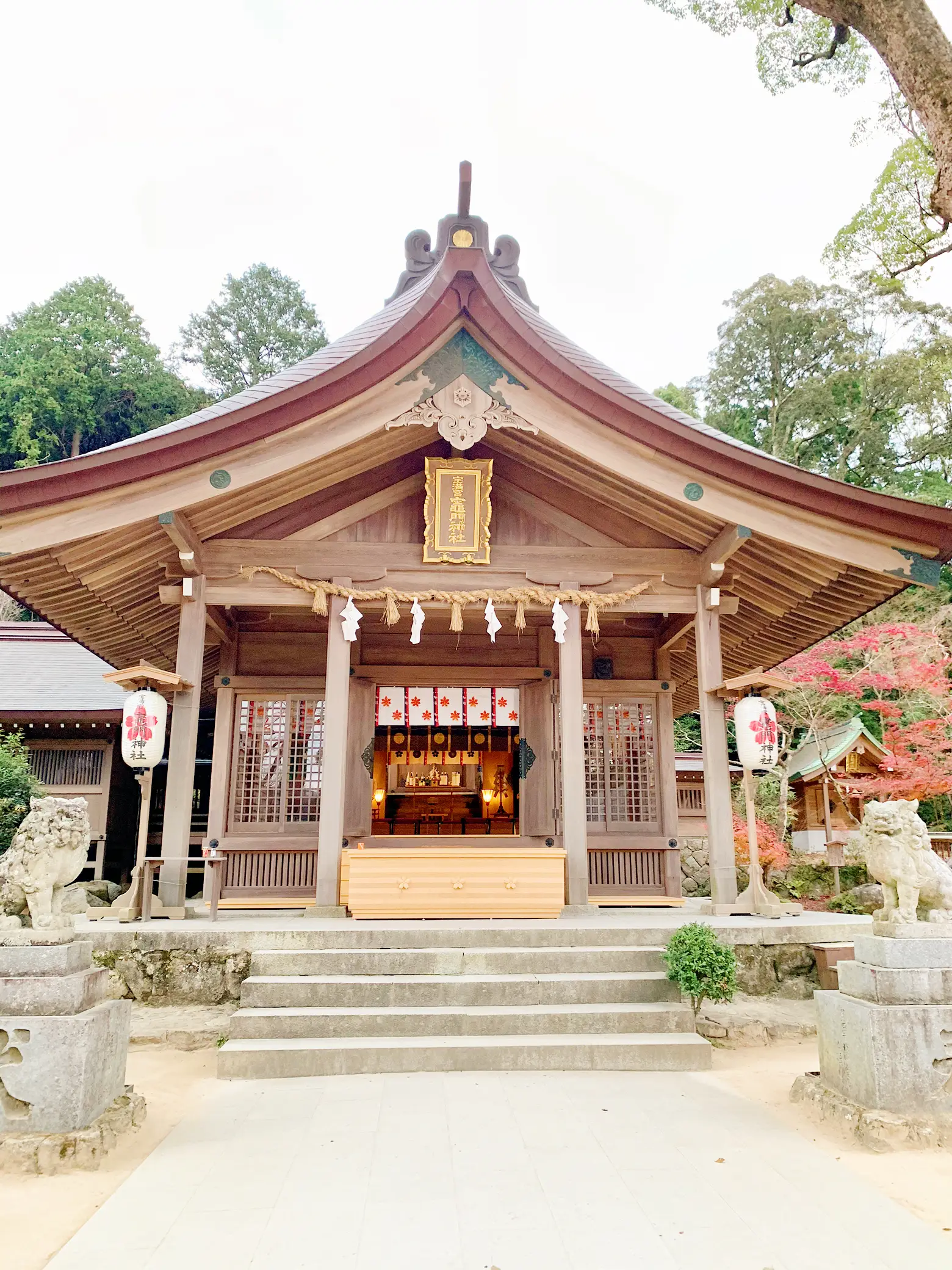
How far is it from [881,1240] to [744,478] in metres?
6.12

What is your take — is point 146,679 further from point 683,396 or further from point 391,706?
point 683,396

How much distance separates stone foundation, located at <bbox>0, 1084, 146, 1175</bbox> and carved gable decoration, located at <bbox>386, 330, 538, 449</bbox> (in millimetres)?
6063

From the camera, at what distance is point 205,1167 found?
3.72 m

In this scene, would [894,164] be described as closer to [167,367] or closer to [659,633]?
[659,633]

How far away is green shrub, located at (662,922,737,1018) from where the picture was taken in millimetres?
5555

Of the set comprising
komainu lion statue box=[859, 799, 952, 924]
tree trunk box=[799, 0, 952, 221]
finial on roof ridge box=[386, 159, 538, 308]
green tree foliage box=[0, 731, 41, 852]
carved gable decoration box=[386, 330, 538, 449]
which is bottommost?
komainu lion statue box=[859, 799, 952, 924]

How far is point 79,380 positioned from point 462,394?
1006 inches

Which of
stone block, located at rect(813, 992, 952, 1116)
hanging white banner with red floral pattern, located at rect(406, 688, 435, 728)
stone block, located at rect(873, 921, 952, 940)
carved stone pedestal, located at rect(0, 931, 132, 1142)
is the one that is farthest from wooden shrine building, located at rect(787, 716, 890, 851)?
carved stone pedestal, located at rect(0, 931, 132, 1142)

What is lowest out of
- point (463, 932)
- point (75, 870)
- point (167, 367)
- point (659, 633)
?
point (463, 932)

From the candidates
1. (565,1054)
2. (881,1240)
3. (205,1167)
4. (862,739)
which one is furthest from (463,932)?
(862,739)

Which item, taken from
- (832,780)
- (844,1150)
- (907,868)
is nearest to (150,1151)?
(844,1150)

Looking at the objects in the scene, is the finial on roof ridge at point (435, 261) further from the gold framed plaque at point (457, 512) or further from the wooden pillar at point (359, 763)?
the wooden pillar at point (359, 763)

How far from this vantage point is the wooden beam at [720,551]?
26.1 feet

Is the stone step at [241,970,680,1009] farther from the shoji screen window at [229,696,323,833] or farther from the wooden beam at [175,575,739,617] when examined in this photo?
the shoji screen window at [229,696,323,833]
